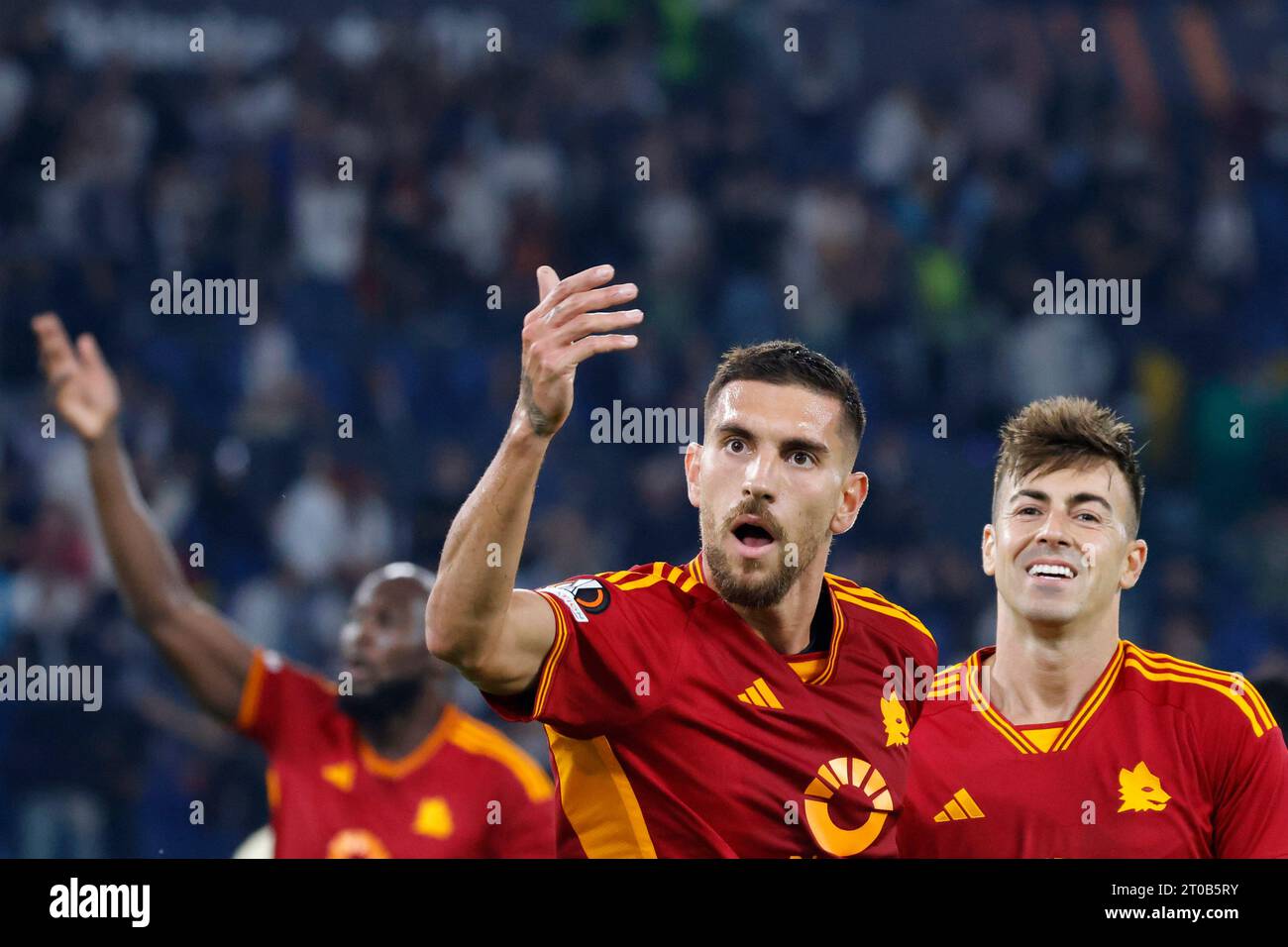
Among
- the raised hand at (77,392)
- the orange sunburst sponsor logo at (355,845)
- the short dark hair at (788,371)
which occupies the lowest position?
the orange sunburst sponsor logo at (355,845)

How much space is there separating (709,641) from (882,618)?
0.71m

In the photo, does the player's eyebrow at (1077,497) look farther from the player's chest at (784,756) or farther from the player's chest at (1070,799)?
the player's chest at (784,756)

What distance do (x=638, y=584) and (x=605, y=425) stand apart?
211 inches

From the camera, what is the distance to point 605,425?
9.12 meters

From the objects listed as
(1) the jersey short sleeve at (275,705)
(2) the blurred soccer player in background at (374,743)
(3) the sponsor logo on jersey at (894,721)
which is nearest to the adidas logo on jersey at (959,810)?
(3) the sponsor logo on jersey at (894,721)

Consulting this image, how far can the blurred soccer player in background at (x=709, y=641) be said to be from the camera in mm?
3203

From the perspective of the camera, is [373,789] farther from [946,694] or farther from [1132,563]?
[1132,563]

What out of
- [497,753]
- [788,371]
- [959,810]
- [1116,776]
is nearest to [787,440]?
[788,371]

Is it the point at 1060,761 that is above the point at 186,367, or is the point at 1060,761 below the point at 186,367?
below

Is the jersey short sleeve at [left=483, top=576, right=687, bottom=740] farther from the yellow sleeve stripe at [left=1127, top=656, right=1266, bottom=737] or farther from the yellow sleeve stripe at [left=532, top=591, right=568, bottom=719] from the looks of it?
the yellow sleeve stripe at [left=1127, top=656, right=1266, bottom=737]

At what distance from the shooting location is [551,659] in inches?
134
